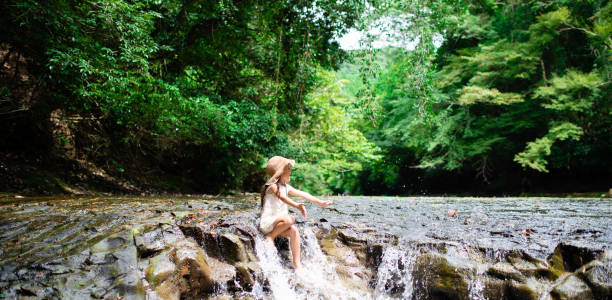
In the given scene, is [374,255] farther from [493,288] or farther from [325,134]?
[325,134]

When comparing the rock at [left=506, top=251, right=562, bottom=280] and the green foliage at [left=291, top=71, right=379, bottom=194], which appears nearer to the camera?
the rock at [left=506, top=251, right=562, bottom=280]

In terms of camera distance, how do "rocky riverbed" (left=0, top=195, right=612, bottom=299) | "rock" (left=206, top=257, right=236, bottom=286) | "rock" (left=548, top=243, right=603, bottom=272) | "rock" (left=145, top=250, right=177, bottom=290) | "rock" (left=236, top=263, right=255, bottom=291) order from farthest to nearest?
"rock" (left=236, top=263, right=255, bottom=291) → "rock" (left=206, top=257, right=236, bottom=286) → "rock" (left=548, top=243, right=603, bottom=272) → "rock" (left=145, top=250, right=177, bottom=290) → "rocky riverbed" (left=0, top=195, right=612, bottom=299)

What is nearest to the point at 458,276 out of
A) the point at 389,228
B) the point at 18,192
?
the point at 389,228

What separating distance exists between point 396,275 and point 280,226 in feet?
4.72

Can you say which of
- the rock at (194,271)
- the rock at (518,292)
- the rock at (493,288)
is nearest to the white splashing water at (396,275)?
the rock at (493,288)

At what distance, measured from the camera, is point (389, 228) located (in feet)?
16.2

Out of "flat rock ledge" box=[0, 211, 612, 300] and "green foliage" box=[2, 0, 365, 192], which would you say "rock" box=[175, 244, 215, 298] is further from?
"green foliage" box=[2, 0, 365, 192]

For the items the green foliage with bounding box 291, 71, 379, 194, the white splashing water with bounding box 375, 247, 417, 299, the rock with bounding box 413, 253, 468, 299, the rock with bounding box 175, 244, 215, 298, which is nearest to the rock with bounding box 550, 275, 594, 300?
the rock with bounding box 413, 253, 468, 299

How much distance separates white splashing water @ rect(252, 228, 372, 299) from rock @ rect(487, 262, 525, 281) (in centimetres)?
129

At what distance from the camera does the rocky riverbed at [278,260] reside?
118 inches

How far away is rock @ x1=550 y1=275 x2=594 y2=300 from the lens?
2926mm

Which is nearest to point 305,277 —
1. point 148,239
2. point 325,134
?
point 148,239

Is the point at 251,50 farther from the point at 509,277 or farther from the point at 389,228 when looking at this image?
the point at 509,277

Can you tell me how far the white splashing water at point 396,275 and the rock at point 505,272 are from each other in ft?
2.53
